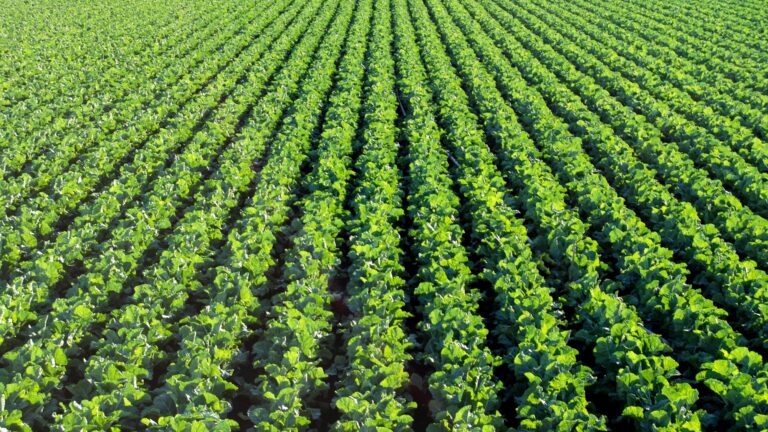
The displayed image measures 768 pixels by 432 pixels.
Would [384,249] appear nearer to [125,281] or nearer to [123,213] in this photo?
[125,281]

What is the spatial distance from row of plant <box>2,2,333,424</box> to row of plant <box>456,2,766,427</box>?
16.3 feet

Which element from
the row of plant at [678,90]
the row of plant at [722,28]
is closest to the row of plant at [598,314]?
the row of plant at [678,90]

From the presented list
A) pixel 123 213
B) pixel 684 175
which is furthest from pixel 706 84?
pixel 123 213

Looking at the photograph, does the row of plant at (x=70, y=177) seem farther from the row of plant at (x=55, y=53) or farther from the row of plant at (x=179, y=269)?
the row of plant at (x=55, y=53)

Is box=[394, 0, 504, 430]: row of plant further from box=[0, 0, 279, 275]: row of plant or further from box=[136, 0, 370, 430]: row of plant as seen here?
box=[0, 0, 279, 275]: row of plant

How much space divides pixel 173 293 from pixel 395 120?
7915 mm

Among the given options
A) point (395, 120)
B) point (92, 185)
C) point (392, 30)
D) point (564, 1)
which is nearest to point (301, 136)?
point (395, 120)

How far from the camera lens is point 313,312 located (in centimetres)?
599

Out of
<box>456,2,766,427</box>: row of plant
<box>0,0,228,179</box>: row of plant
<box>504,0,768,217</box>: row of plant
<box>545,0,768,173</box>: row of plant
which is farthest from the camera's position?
<box>0,0,228,179</box>: row of plant

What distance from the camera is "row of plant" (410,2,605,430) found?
4738 millimetres

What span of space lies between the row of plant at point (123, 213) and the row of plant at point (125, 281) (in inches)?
1.1

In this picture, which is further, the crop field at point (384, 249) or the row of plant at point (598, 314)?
the crop field at point (384, 249)

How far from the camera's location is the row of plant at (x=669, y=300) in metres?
4.80

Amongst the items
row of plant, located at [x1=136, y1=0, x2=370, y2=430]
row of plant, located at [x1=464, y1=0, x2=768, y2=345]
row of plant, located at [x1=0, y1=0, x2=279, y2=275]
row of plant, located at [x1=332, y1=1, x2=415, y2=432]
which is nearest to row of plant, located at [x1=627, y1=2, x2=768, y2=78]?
row of plant, located at [x1=464, y1=0, x2=768, y2=345]
